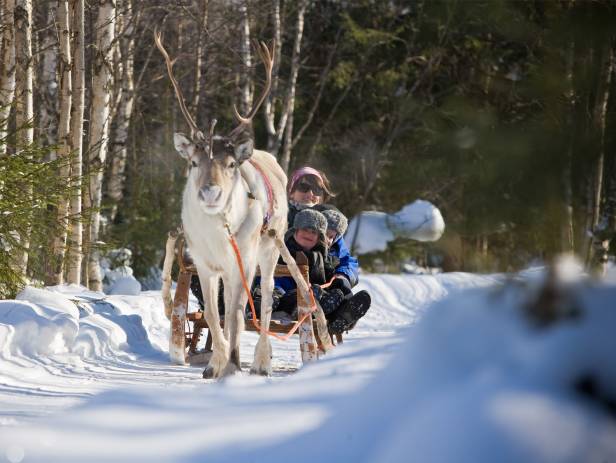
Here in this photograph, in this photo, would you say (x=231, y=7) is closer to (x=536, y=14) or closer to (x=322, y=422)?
(x=536, y=14)

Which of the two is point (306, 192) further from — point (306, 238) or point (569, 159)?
point (569, 159)

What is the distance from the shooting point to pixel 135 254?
15.4 m

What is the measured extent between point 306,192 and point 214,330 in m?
2.71

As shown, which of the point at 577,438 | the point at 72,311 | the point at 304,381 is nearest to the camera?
the point at 577,438

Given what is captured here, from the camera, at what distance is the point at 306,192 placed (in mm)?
8508

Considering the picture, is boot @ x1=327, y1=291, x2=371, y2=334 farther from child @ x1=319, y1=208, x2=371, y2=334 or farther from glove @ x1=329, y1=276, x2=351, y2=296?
glove @ x1=329, y1=276, x2=351, y2=296

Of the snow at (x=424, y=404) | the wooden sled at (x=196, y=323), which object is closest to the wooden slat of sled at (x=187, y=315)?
the wooden sled at (x=196, y=323)

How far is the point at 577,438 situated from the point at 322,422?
2.28 feet

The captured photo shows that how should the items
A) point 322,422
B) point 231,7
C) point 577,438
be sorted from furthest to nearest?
point 231,7 → point 322,422 → point 577,438

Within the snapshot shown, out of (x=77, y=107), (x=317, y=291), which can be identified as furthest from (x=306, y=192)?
(x=77, y=107)

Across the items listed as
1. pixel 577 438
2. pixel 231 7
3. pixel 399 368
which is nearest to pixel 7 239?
pixel 399 368

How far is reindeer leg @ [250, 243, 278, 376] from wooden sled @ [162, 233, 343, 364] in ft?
1.22

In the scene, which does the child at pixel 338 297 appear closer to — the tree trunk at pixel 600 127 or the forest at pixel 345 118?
the forest at pixel 345 118

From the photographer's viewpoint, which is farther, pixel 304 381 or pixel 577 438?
pixel 304 381
